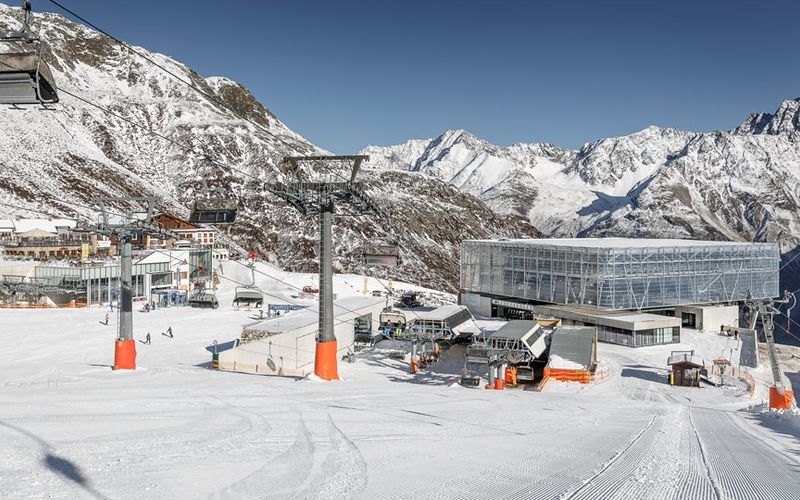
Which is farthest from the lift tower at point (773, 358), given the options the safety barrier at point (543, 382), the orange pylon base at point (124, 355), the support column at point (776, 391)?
the orange pylon base at point (124, 355)

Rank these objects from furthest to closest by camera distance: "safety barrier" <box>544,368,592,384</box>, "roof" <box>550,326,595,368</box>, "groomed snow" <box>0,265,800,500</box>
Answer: "roof" <box>550,326,595,368</box>
"safety barrier" <box>544,368,592,384</box>
"groomed snow" <box>0,265,800,500</box>

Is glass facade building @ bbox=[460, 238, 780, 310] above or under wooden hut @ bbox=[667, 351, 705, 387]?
above

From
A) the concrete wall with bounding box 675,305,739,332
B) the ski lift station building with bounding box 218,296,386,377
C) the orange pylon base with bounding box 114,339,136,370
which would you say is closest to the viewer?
the orange pylon base with bounding box 114,339,136,370

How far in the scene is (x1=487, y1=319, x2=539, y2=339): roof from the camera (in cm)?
3484

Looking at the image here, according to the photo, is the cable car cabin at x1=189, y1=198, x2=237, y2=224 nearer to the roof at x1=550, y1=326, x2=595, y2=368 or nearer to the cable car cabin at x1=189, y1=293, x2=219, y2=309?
the roof at x1=550, y1=326, x2=595, y2=368

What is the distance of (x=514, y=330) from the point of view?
121 ft

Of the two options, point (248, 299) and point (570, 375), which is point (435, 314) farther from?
point (248, 299)

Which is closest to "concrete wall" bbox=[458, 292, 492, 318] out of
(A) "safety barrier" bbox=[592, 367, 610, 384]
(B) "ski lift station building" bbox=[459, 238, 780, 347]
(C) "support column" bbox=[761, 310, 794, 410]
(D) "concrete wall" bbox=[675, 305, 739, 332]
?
(B) "ski lift station building" bbox=[459, 238, 780, 347]

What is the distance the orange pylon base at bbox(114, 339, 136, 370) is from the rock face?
75741mm

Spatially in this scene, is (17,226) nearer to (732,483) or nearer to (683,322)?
(683,322)

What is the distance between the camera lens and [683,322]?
206 ft

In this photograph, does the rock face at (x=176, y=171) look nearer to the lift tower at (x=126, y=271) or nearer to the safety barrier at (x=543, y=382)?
the safety barrier at (x=543, y=382)

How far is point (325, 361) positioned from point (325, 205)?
5786 mm

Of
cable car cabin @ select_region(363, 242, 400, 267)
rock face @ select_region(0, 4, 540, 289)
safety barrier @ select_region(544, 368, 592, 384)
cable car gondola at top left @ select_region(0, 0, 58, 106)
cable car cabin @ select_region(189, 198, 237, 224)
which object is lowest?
safety barrier @ select_region(544, 368, 592, 384)
